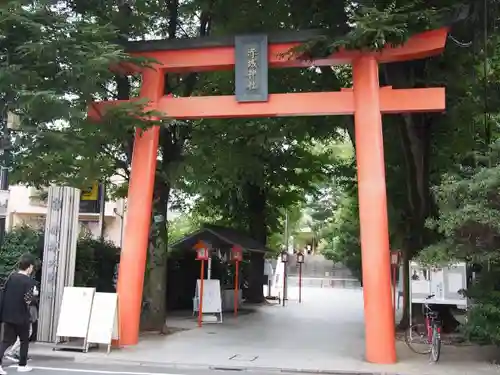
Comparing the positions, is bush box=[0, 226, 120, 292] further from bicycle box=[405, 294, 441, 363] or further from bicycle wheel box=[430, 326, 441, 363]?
bicycle wheel box=[430, 326, 441, 363]

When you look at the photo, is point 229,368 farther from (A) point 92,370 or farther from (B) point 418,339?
(B) point 418,339

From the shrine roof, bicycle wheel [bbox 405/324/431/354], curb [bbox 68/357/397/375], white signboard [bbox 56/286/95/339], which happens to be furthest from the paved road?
the shrine roof

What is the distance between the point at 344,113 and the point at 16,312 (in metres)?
7.37

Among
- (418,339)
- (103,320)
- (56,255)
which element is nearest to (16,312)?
(103,320)

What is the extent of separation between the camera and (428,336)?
12000 millimetres

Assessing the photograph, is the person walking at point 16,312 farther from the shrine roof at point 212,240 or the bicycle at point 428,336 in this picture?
the shrine roof at point 212,240

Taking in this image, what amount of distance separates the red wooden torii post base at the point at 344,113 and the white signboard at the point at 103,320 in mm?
600

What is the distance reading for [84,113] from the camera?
11.1 meters

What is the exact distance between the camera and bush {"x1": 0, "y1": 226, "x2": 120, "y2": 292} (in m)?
12.7

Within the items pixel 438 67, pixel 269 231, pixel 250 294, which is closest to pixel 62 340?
pixel 438 67

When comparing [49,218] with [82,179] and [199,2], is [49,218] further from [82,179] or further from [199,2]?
[199,2]

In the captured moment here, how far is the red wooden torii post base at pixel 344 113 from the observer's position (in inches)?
432

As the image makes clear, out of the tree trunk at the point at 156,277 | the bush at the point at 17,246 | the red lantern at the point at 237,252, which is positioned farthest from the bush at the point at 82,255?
the red lantern at the point at 237,252

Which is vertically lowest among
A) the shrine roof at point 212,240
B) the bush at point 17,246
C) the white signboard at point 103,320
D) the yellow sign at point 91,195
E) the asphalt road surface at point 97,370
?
the asphalt road surface at point 97,370
